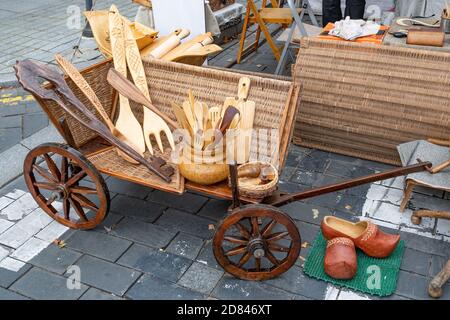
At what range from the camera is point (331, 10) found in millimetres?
4926

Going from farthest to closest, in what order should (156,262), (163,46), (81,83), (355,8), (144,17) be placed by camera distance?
(355,8) → (144,17) → (163,46) → (81,83) → (156,262)

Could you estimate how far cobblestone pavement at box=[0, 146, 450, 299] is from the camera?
2.41 metres

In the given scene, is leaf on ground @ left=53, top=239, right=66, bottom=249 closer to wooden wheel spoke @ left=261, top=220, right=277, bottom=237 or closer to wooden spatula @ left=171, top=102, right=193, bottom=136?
wooden spatula @ left=171, top=102, right=193, bottom=136

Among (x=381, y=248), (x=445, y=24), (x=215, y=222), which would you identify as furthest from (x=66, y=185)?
(x=445, y=24)

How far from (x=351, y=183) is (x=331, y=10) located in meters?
3.20

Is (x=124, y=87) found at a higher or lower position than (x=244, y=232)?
higher

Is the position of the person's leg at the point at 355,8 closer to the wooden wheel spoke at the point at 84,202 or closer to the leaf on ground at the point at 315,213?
the leaf on ground at the point at 315,213

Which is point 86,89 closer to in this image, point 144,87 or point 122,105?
point 122,105

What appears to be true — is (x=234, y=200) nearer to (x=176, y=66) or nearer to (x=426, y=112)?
(x=176, y=66)

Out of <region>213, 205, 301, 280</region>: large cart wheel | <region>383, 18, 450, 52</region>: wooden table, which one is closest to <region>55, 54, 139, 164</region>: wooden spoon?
<region>213, 205, 301, 280</region>: large cart wheel

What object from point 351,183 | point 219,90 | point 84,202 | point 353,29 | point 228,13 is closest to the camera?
point 351,183

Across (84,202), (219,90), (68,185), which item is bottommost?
(84,202)

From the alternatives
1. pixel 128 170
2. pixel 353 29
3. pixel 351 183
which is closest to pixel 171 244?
pixel 128 170
